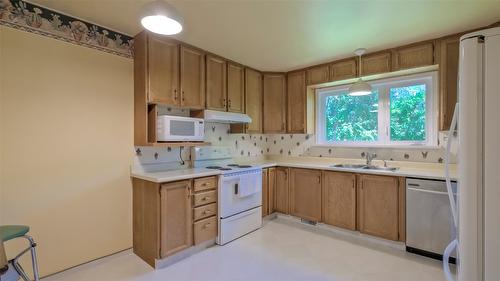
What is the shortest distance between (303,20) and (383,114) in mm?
1894

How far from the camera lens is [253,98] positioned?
3.75 meters

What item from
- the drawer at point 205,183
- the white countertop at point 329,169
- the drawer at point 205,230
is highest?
the white countertop at point 329,169

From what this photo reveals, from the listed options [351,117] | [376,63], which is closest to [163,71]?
[376,63]

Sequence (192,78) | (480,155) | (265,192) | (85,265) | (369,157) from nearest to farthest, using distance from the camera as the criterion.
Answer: (480,155)
(85,265)
(192,78)
(369,157)
(265,192)

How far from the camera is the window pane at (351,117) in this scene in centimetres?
340

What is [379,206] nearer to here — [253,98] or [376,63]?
[376,63]

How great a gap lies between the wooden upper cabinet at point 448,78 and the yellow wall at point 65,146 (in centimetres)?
333

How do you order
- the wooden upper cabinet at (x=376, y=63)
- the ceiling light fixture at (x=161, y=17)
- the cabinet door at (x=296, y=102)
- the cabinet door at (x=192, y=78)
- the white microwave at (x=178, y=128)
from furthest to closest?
1. the cabinet door at (x=296, y=102)
2. the wooden upper cabinet at (x=376, y=63)
3. the cabinet door at (x=192, y=78)
4. the white microwave at (x=178, y=128)
5. the ceiling light fixture at (x=161, y=17)

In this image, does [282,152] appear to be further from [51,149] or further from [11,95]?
[11,95]

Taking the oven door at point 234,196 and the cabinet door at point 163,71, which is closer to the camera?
the cabinet door at point 163,71

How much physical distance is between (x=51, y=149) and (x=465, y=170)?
9.47 feet

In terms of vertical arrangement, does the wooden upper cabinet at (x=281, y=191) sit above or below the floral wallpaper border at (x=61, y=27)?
below

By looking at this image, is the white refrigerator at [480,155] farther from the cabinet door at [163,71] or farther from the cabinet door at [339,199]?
the cabinet door at [163,71]

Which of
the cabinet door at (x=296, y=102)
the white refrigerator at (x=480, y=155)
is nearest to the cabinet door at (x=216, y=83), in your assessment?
the cabinet door at (x=296, y=102)
